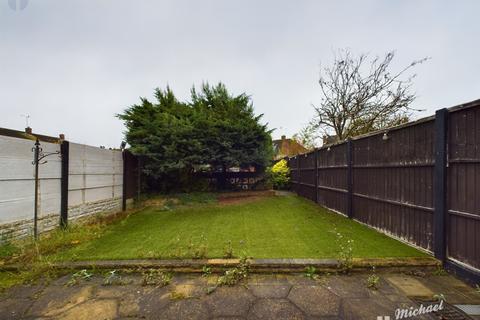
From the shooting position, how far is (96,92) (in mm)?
9156

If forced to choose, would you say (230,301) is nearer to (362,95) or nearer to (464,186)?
(464,186)

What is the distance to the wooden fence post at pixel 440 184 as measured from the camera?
304cm

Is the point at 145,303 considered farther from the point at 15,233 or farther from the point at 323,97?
the point at 323,97

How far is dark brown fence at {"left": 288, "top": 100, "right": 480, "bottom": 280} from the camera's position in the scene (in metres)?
2.69

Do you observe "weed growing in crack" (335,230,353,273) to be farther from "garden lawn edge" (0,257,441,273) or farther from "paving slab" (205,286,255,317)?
"paving slab" (205,286,255,317)

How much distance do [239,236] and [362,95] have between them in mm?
11575

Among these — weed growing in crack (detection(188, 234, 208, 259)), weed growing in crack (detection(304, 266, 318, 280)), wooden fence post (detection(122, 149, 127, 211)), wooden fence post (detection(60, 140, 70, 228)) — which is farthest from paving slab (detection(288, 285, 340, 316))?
wooden fence post (detection(122, 149, 127, 211))

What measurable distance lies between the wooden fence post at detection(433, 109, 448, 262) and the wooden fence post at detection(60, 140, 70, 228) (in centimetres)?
652

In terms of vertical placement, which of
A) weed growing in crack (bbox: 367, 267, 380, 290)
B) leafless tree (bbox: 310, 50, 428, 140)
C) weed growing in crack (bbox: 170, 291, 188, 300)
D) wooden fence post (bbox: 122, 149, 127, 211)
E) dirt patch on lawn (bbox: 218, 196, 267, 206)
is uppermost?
leafless tree (bbox: 310, 50, 428, 140)

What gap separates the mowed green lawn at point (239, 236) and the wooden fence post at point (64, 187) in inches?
35.9

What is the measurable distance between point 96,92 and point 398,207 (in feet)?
34.2

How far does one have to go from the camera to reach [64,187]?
4922mm

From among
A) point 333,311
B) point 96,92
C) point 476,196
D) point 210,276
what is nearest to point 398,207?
point 476,196

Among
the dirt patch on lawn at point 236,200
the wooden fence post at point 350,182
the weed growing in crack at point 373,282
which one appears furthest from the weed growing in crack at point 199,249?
the dirt patch on lawn at point 236,200
